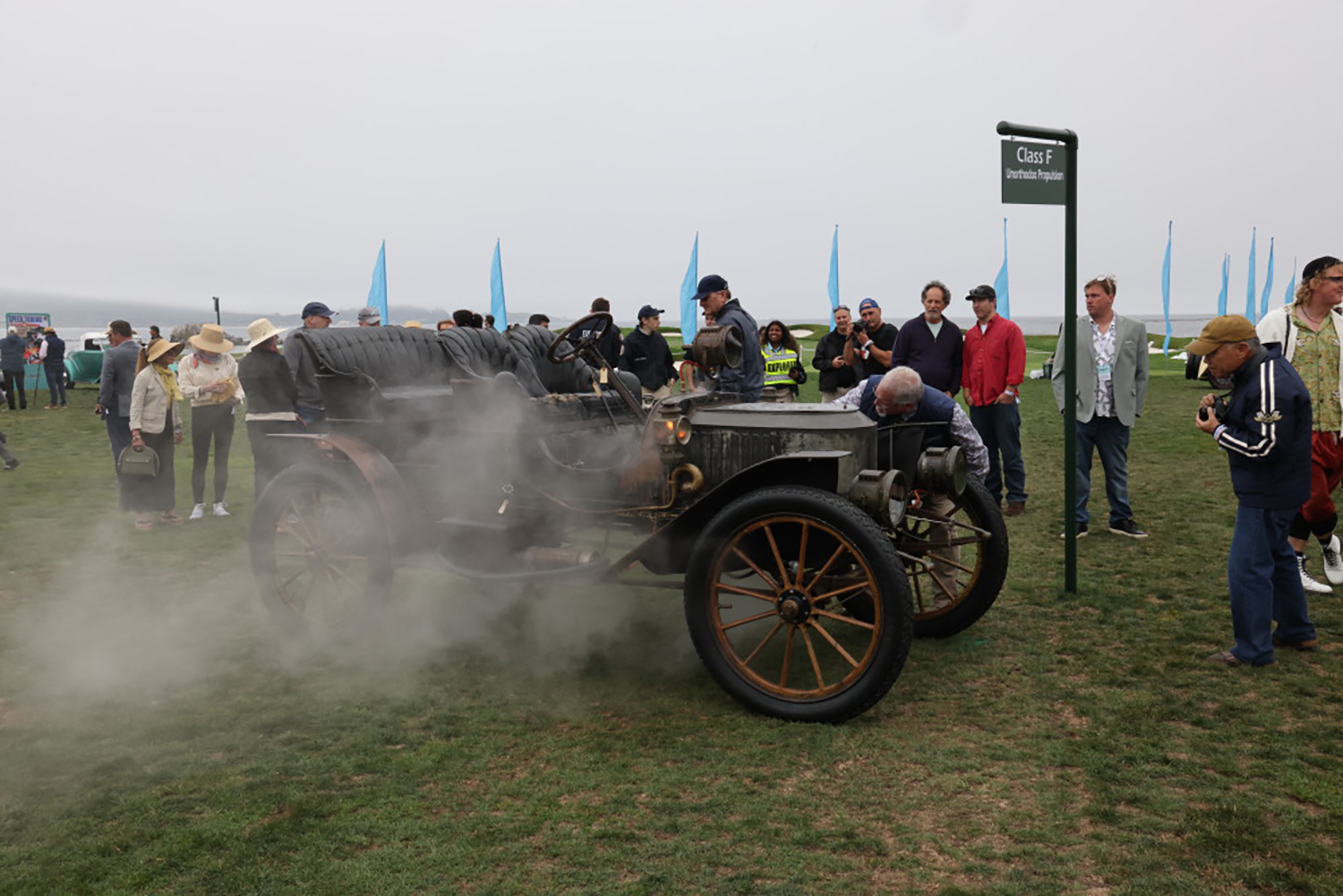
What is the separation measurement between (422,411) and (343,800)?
2.26m

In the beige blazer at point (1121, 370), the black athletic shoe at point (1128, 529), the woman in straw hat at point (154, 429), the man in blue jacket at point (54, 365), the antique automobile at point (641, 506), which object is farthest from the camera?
the man in blue jacket at point (54, 365)

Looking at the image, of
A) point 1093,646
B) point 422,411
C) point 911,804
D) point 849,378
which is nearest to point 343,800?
point 911,804

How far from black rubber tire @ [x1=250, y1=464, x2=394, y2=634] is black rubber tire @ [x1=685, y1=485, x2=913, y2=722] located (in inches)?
69.5

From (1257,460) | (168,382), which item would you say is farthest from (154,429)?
(1257,460)

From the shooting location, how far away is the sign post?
4.59 metres

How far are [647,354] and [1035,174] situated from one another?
199 inches

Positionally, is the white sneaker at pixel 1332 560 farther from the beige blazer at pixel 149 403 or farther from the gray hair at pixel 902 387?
the beige blazer at pixel 149 403

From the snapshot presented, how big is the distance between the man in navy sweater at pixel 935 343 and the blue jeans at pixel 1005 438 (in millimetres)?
301

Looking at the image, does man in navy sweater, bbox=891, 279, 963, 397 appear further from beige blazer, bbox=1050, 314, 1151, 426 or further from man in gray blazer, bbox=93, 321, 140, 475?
man in gray blazer, bbox=93, 321, 140, 475

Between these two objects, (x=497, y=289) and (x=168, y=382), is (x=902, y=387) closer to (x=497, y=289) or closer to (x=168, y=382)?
(x=168, y=382)

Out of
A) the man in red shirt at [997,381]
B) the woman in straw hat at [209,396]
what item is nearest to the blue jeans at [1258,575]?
the man in red shirt at [997,381]

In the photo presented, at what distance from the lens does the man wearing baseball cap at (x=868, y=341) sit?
8.06 m

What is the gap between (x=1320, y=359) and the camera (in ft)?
15.0

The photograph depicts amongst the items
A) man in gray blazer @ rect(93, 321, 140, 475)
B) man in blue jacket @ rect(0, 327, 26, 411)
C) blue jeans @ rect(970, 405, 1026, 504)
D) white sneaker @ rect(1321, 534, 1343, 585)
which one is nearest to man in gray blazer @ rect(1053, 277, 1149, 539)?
blue jeans @ rect(970, 405, 1026, 504)
